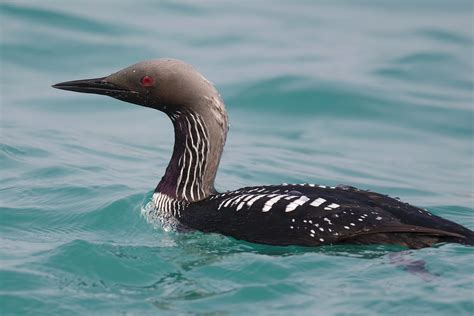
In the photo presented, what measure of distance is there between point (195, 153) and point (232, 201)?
639mm

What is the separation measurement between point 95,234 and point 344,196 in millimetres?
1851

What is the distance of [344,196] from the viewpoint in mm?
7125

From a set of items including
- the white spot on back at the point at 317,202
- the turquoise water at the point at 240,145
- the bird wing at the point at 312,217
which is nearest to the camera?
the turquoise water at the point at 240,145

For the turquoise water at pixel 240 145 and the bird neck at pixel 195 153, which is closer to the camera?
the turquoise water at pixel 240 145

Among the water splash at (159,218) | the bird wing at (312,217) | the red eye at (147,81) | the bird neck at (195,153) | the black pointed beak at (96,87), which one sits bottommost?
the water splash at (159,218)

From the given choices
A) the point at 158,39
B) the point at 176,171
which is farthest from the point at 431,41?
the point at 176,171

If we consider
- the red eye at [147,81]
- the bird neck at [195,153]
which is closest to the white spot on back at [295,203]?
the bird neck at [195,153]

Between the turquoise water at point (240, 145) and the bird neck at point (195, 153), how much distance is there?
1.34 feet

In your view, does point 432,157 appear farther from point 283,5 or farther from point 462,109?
point 283,5

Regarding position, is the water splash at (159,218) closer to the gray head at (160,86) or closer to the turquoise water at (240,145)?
the turquoise water at (240,145)

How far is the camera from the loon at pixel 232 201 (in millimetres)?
6785

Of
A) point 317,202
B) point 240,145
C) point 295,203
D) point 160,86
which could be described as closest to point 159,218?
point 160,86

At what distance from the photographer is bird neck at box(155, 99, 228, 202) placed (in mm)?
A: 7590

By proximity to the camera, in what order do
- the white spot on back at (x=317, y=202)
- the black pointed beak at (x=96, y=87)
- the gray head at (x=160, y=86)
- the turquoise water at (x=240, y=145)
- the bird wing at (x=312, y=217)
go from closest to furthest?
the turquoise water at (x=240, y=145)
the bird wing at (x=312, y=217)
the white spot on back at (x=317, y=202)
the gray head at (x=160, y=86)
the black pointed beak at (x=96, y=87)
